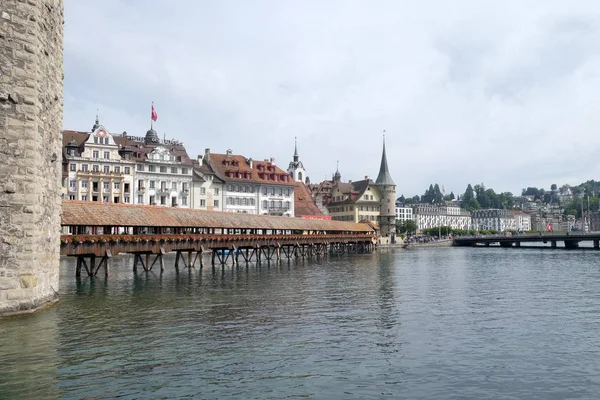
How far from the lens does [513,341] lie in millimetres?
17172

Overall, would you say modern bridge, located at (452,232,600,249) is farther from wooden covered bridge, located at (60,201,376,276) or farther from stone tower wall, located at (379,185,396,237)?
wooden covered bridge, located at (60,201,376,276)

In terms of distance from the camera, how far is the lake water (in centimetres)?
1245

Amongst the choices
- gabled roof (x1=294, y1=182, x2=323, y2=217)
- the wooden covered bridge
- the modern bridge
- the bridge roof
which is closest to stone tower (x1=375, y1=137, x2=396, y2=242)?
the modern bridge

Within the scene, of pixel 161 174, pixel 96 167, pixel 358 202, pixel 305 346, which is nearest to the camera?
pixel 305 346

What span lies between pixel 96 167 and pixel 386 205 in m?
69.4

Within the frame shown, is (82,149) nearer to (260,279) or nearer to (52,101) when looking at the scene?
(260,279)

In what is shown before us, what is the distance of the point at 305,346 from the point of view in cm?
1639

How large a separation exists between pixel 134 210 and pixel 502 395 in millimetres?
32400

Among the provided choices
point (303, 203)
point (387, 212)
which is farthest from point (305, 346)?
point (387, 212)

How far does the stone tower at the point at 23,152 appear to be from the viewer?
17.8 m

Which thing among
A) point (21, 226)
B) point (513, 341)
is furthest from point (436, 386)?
point (21, 226)

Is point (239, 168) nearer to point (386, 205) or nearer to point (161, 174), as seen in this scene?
point (161, 174)

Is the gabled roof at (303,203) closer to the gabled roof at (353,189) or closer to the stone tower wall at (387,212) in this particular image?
the gabled roof at (353,189)

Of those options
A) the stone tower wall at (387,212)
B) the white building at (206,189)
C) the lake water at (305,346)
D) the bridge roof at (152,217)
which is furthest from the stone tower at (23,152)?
the stone tower wall at (387,212)
